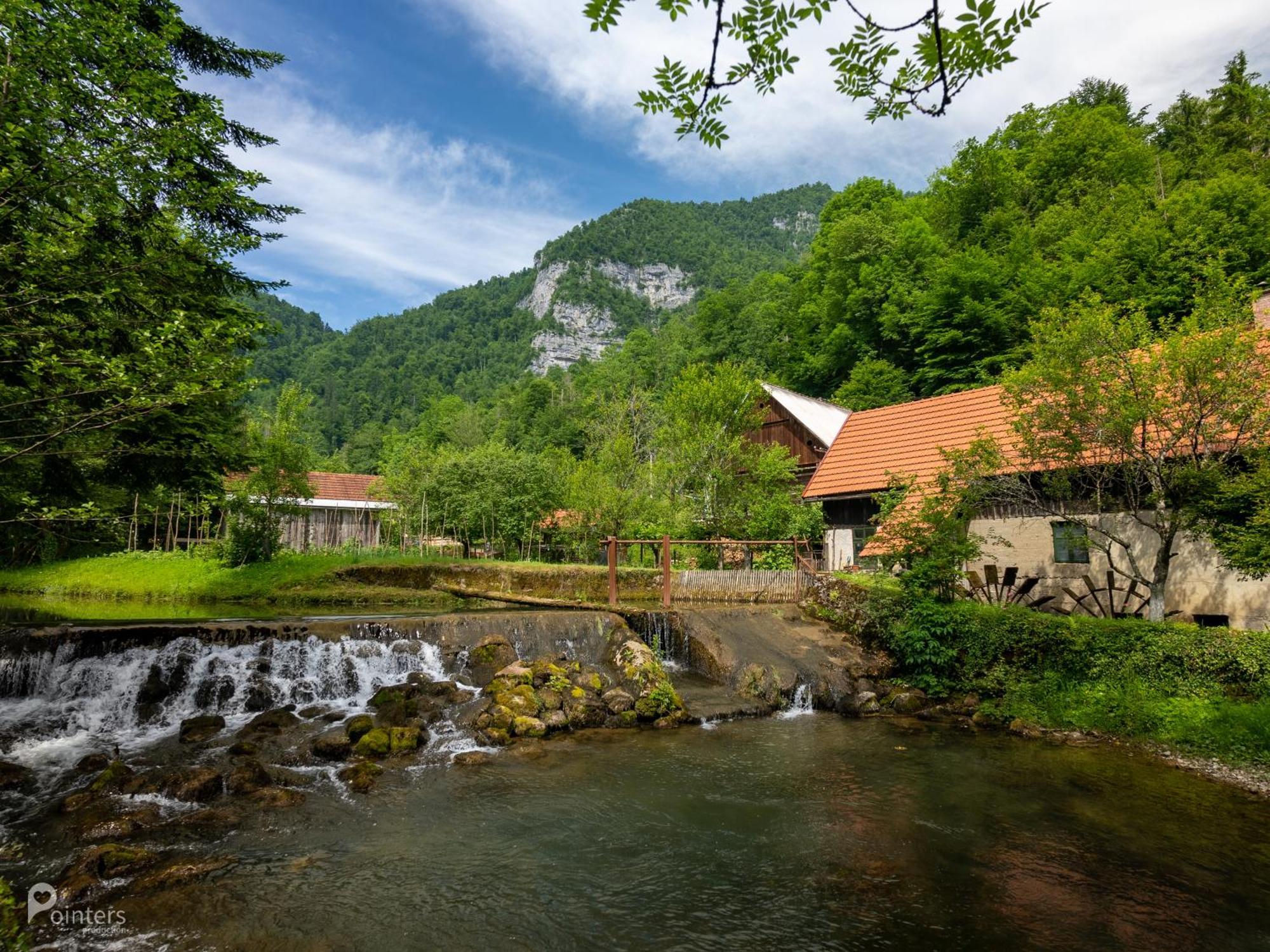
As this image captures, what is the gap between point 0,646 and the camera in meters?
12.1

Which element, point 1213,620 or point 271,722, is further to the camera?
point 1213,620

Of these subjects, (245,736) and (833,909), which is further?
(245,736)

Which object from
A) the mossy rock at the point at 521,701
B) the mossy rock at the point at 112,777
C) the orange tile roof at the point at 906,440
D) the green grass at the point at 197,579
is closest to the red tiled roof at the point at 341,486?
the green grass at the point at 197,579

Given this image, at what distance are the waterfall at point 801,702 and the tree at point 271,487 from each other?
1921 centimetres

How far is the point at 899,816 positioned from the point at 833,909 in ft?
8.68

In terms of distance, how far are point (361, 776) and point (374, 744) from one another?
3.87 feet

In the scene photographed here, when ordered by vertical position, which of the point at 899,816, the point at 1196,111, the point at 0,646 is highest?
the point at 1196,111

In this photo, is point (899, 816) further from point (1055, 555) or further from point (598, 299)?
point (598, 299)

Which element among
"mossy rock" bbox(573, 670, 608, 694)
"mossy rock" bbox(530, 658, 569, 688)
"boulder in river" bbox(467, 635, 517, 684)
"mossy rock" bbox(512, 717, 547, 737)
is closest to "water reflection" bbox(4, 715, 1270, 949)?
"mossy rock" bbox(512, 717, 547, 737)

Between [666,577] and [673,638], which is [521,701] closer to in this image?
[673,638]

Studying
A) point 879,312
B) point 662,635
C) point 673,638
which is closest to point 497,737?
point 662,635

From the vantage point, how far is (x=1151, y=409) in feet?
41.3

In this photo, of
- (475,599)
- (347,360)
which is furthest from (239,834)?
(347,360)

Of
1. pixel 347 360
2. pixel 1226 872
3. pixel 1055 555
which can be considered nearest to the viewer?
pixel 1226 872
